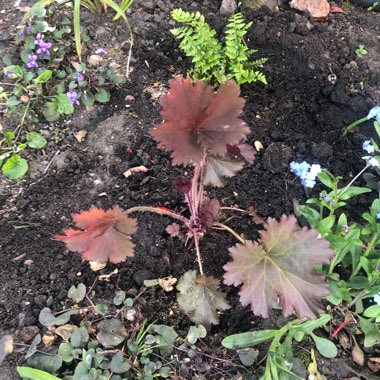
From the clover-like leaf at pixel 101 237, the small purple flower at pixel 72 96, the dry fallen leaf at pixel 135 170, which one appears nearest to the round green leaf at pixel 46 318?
the clover-like leaf at pixel 101 237

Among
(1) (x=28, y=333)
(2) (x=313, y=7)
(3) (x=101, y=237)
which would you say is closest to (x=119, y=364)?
(1) (x=28, y=333)

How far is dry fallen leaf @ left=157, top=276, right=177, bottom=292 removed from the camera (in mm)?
1880

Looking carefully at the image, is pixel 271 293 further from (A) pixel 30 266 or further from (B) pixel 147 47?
(B) pixel 147 47

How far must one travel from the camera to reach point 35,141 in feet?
7.39

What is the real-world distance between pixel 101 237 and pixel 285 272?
624 mm

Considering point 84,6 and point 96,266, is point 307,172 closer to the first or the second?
point 96,266

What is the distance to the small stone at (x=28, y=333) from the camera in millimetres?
1693

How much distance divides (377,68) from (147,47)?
1367 millimetres

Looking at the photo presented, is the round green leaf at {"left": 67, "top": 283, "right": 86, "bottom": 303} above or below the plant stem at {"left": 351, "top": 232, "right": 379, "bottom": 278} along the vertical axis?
below

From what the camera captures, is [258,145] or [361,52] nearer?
[258,145]

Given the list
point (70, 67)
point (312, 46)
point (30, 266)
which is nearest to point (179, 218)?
point (30, 266)

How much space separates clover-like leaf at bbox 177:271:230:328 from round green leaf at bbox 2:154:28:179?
0.95 metres

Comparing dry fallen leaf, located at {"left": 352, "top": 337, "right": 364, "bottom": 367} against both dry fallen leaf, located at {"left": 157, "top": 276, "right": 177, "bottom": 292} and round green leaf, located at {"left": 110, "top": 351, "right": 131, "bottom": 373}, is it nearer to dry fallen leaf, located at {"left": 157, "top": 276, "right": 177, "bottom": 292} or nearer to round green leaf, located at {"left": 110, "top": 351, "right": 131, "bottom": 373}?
dry fallen leaf, located at {"left": 157, "top": 276, "right": 177, "bottom": 292}

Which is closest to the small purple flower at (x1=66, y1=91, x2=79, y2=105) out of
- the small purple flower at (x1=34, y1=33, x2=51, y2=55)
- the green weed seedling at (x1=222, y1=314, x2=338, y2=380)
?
the small purple flower at (x1=34, y1=33, x2=51, y2=55)
